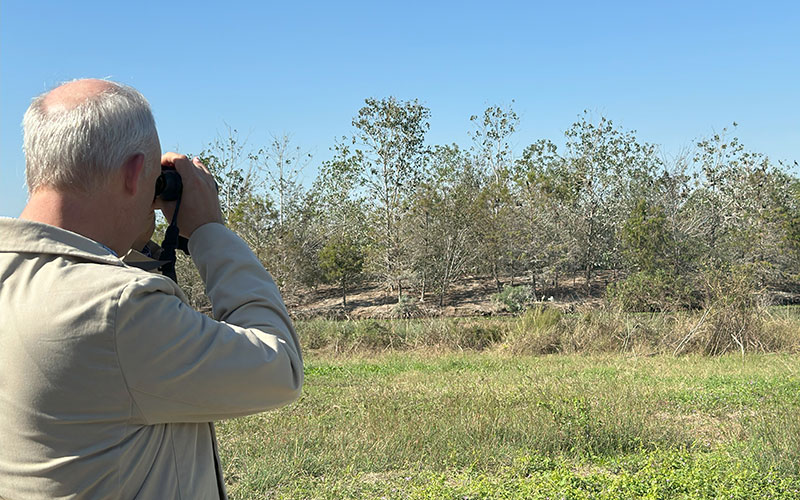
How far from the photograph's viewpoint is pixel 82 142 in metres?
1.14

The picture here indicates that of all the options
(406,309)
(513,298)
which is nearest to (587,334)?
(513,298)

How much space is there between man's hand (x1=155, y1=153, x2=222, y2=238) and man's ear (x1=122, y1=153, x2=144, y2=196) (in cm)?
10

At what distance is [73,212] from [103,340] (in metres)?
0.24

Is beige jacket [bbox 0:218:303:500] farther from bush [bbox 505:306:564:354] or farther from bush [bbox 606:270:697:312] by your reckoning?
bush [bbox 606:270:697:312]

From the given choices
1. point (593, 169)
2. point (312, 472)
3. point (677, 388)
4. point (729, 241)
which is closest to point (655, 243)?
point (729, 241)

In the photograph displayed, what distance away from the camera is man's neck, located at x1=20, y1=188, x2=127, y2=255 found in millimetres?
1140

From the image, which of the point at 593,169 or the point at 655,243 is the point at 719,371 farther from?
the point at 593,169

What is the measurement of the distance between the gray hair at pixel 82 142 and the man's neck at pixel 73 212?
0.02 m

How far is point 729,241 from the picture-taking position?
23.3 meters

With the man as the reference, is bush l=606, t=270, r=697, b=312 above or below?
below

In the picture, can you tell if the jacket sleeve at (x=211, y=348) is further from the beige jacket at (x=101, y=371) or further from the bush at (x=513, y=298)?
the bush at (x=513, y=298)

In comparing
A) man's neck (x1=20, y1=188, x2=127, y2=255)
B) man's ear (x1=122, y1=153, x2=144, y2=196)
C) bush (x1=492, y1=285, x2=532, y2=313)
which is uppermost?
man's ear (x1=122, y1=153, x2=144, y2=196)

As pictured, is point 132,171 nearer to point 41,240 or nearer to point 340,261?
point 41,240

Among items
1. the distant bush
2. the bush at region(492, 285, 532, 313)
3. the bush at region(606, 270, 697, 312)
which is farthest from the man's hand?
the bush at region(492, 285, 532, 313)
